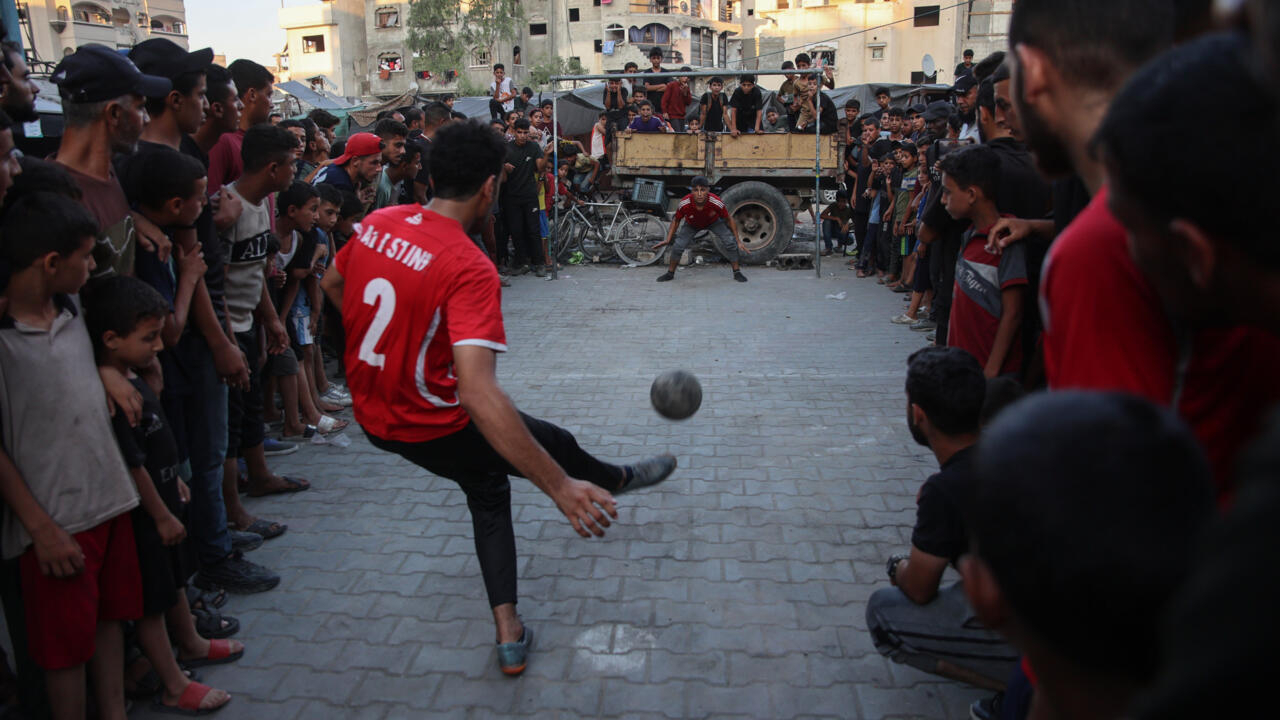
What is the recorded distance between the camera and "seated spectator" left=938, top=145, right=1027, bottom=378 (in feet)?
12.1

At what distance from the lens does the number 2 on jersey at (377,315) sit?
3.09 meters

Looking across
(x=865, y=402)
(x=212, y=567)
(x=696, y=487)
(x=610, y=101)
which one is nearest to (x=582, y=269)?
(x=610, y=101)

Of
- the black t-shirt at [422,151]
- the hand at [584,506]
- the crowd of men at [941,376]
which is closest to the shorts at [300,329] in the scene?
the crowd of men at [941,376]

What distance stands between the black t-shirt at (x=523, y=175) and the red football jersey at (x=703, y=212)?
7.35 ft

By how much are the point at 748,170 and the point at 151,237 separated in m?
10.4

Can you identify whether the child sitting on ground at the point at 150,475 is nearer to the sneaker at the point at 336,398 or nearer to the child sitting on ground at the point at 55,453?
the child sitting on ground at the point at 55,453

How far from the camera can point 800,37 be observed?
139ft

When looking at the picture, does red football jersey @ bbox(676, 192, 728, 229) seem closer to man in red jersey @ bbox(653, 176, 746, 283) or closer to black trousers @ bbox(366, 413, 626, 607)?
man in red jersey @ bbox(653, 176, 746, 283)

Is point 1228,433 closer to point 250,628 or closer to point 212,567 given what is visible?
point 250,628

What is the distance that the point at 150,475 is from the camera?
3.02 metres

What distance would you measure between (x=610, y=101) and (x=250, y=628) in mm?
13500

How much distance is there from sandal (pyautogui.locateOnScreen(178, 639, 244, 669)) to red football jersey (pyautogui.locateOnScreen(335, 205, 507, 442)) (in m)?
1.08

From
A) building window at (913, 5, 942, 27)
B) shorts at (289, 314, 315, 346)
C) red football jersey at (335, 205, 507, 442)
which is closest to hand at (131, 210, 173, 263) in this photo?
red football jersey at (335, 205, 507, 442)

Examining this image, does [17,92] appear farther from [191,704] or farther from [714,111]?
[714,111]
